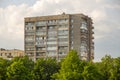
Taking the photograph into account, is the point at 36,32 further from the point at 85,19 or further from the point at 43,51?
the point at 85,19

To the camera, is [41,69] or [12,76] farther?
[41,69]

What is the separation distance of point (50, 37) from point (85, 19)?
15.1 meters

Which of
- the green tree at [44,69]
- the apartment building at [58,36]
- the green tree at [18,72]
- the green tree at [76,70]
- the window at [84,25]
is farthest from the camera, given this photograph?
the window at [84,25]

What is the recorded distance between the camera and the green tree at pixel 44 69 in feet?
315

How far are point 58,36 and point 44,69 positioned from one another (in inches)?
2378

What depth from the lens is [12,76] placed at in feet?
293

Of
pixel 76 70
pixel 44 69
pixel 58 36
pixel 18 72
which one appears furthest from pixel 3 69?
pixel 58 36

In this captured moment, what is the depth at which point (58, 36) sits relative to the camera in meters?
159

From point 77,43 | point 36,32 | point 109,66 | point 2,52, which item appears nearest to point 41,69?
point 109,66

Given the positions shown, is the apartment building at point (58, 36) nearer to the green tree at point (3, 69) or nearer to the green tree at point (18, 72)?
the green tree at point (3, 69)

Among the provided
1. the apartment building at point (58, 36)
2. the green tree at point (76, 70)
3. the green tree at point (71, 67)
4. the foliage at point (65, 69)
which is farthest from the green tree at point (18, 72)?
the apartment building at point (58, 36)

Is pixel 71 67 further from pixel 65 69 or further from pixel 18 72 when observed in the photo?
pixel 18 72

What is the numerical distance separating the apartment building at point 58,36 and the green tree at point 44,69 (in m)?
49.8

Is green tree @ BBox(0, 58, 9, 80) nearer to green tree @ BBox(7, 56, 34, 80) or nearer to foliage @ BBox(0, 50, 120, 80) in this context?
foliage @ BBox(0, 50, 120, 80)
